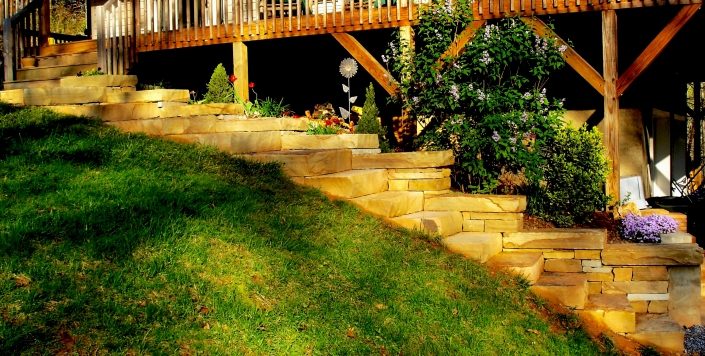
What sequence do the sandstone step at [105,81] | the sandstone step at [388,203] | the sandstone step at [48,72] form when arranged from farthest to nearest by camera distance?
the sandstone step at [48,72] → the sandstone step at [105,81] → the sandstone step at [388,203]

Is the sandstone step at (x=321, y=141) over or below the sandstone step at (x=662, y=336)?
over

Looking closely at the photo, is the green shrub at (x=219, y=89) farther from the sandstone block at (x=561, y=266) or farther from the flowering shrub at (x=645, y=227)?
the flowering shrub at (x=645, y=227)

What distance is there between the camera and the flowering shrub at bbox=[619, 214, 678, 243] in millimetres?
8633

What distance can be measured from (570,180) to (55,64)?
28.6 ft

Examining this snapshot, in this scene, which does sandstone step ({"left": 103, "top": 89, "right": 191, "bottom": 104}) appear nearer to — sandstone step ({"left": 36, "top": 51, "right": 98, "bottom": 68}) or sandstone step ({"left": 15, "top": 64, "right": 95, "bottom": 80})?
sandstone step ({"left": 15, "top": 64, "right": 95, "bottom": 80})

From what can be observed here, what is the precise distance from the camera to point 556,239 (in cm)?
769

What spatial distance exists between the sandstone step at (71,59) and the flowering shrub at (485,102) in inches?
230

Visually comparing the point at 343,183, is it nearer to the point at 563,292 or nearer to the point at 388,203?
the point at 388,203

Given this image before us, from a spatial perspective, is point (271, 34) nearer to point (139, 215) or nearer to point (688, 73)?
point (139, 215)

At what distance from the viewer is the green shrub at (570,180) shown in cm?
886

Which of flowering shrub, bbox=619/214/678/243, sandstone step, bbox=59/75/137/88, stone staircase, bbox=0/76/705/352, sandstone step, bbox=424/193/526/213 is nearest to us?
stone staircase, bbox=0/76/705/352

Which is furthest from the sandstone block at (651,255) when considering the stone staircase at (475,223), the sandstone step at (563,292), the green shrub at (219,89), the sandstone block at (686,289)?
the green shrub at (219,89)

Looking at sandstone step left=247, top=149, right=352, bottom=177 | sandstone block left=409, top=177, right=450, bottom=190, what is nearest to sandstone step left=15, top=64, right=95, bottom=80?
sandstone step left=247, top=149, right=352, bottom=177

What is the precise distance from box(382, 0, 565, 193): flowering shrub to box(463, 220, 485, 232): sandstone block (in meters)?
0.79
